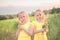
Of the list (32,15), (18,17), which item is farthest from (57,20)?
(18,17)

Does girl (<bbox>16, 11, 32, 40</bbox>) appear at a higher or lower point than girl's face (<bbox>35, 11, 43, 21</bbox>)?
lower

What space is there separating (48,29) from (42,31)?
54mm

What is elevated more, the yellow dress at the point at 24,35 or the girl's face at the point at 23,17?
the girl's face at the point at 23,17

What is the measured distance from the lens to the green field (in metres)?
1.09

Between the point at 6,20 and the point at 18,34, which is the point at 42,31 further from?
the point at 6,20

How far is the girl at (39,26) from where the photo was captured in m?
1.08

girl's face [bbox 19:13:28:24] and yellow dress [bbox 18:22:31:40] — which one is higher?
girl's face [bbox 19:13:28:24]

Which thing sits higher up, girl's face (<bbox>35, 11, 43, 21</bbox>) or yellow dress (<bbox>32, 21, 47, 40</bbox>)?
girl's face (<bbox>35, 11, 43, 21</bbox>)

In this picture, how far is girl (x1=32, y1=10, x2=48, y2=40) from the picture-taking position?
1083mm

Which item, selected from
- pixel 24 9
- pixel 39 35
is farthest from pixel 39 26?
Result: pixel 24 9

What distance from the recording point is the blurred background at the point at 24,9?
109 centimetres

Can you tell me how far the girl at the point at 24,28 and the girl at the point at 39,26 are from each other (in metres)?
0.05

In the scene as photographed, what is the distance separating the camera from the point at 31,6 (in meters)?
1.13

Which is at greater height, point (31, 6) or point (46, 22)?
point (31, 6)
